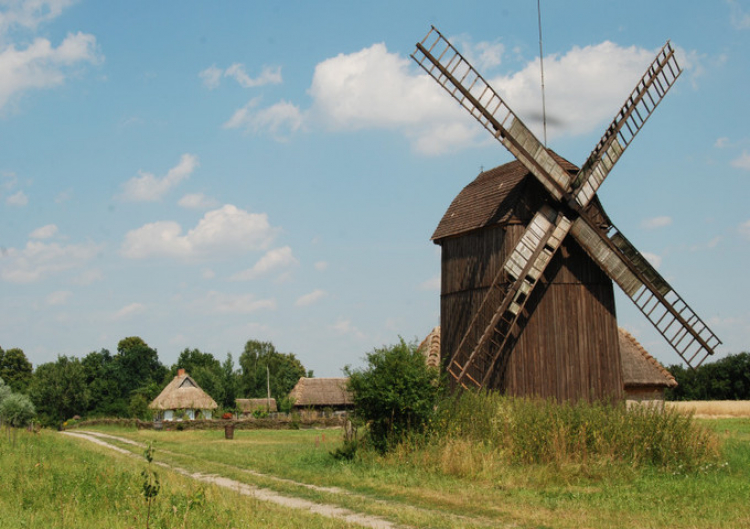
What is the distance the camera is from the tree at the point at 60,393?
70250 millimetres

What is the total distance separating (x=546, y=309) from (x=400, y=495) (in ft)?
28.8

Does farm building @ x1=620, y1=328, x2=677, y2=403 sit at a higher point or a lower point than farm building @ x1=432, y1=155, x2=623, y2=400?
lower

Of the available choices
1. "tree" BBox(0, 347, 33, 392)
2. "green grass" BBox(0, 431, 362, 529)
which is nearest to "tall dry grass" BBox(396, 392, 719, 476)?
"green grass" BBox(0, 431, 362, 529)

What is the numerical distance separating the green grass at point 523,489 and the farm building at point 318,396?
3887 cm

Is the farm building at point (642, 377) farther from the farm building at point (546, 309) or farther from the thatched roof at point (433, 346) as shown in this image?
the farm building at point (546, 309)

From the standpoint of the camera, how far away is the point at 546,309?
19.5 metres

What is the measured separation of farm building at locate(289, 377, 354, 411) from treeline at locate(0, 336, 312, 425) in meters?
2.43

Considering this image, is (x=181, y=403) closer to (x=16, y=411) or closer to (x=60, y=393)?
(x=60, y=393)

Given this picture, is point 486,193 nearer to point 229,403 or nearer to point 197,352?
point 229,403

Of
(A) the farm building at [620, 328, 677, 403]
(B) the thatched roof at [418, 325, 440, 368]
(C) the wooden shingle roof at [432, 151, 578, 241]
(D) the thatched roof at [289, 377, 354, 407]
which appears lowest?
(D) the thatched roof at [289, 377, 354, 407]

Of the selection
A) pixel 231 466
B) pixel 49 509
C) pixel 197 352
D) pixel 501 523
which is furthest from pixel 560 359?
pixel 197 352

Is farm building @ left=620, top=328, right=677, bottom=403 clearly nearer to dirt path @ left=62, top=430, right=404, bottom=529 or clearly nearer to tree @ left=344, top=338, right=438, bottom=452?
tree @ left=344, top=338, right=438, bottom=452

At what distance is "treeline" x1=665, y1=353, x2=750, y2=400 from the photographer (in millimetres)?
66625

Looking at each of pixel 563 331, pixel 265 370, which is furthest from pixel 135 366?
pixel 563 331
